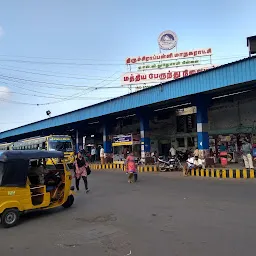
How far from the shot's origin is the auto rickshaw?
7.42 metres

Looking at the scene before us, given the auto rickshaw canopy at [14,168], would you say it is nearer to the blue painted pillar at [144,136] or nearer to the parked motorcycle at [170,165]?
the parked motorcycle at [170,165]

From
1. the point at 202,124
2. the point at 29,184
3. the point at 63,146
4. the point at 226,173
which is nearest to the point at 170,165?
the point at 202,124

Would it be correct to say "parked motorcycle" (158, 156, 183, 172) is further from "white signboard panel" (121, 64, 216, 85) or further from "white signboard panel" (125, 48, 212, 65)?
"white signboard panel" (125, 48, 212, 65)

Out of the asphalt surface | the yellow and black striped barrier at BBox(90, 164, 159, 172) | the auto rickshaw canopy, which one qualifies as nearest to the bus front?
the yellow and black striped barrier at BBox(90, 164, 159, 172)

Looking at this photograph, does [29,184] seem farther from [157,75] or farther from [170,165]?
[157,75]

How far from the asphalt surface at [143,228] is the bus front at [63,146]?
17.1m

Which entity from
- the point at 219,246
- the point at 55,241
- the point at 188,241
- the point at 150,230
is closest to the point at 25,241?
the point at 55,241

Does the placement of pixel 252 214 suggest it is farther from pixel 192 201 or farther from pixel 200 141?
pixel 200 141

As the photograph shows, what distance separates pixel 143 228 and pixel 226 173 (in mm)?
11262

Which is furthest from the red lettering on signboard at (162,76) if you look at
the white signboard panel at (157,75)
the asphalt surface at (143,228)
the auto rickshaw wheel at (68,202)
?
the auto rickshaw wheel at (68,202)

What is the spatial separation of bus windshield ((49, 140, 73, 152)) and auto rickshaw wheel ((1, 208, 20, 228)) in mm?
19672

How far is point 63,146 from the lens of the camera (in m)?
27.6

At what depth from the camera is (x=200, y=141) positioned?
20.1 metres

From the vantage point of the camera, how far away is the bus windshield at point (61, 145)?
26984 millimetres
